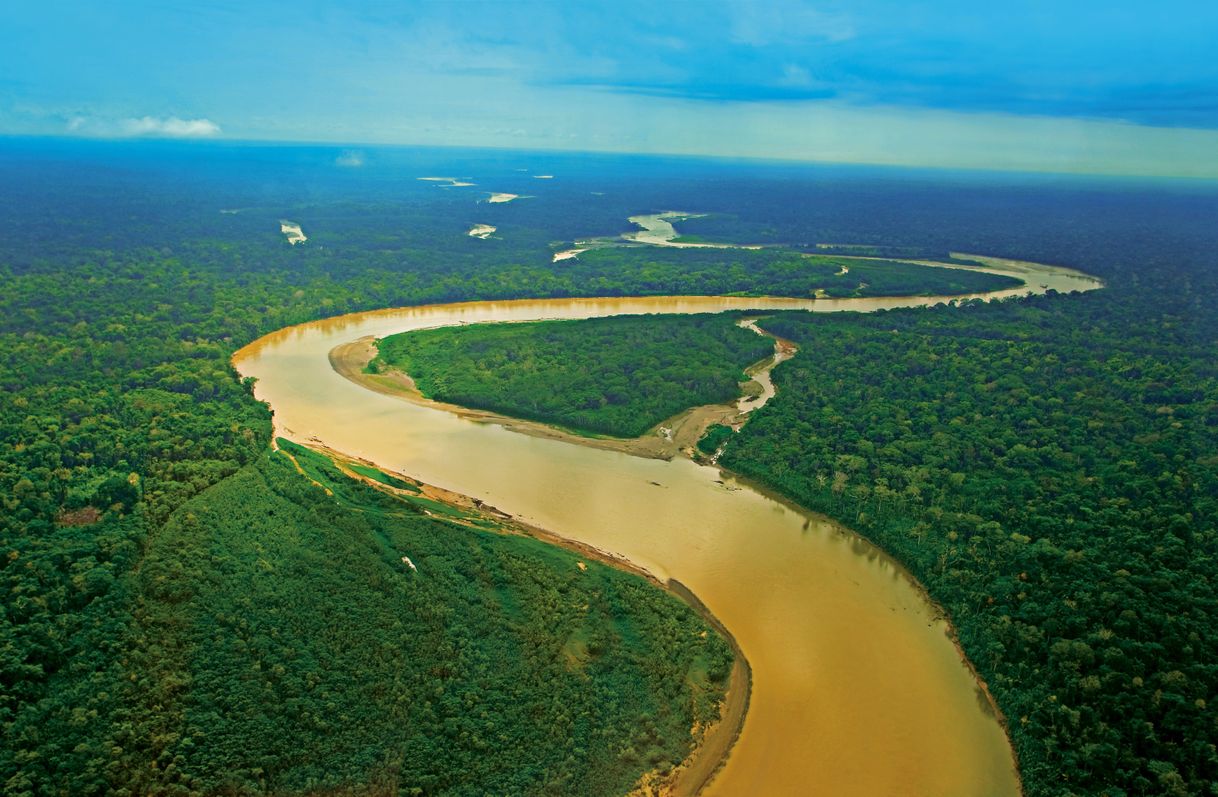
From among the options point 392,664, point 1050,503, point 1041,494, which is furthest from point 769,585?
point 392,664

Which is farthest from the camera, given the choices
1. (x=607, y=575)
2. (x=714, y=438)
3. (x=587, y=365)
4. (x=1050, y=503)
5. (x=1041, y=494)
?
(x=587, y=365)

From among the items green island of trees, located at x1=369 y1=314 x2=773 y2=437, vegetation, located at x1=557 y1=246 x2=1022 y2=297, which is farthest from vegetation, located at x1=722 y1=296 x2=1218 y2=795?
vegetation, located at x1=557 y1=246 x2=1022 y2=297

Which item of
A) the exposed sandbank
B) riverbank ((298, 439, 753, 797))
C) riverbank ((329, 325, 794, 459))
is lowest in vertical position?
riverbank ((298, 439, 753, 797))

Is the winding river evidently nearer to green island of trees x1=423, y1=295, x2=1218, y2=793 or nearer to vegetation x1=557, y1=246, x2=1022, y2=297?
green island of trees x1=423, y1=295, x2=1218, y2=793

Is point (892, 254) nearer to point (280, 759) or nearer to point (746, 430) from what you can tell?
point (746, 430)

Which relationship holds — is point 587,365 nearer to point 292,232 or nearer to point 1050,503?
point 1050,503

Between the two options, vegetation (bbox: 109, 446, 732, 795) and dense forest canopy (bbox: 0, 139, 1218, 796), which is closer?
vegetation (bbox: 109, 446, 732, 795)

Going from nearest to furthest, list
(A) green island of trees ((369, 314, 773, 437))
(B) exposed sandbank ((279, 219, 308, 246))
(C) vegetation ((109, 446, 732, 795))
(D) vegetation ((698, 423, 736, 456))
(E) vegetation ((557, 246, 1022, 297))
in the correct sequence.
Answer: (C) vegetation ((109, 446, 732, 795)) < (D) vegetation ((698, 423, 736, 456)) < (A) green island of trees ((369, 314, 773, 437)) < (E) vegetation ((557, 246, 1022, 297)) < (B) exposed sandbank ((279, 219, 308, 246))
